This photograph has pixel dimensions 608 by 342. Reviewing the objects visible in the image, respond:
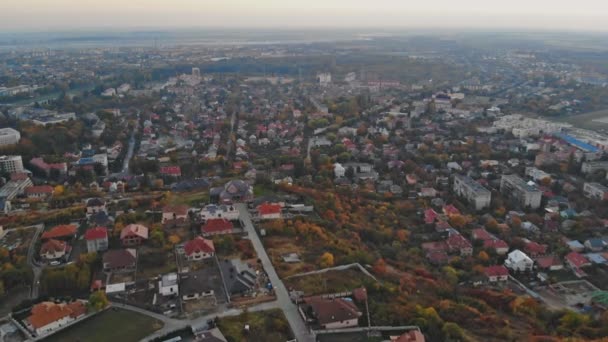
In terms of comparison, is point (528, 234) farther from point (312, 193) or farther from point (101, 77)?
point (101, 77)

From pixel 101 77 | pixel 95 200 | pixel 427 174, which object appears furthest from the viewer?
pixel 101 77

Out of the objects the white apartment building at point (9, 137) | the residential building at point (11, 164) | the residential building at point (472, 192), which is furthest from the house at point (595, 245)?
the white apartment building at point (9, 137)

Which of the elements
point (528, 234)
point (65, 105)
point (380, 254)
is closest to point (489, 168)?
point (528, 234)

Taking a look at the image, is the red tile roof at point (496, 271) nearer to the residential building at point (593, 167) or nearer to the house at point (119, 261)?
the house at point (119, 261)

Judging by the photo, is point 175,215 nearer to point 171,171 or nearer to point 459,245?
point 171,171

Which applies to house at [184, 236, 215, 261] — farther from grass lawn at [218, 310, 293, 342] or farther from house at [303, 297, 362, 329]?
house at [303, 297, 362, 329]

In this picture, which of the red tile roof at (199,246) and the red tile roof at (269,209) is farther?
the red tile roof at (269,209)

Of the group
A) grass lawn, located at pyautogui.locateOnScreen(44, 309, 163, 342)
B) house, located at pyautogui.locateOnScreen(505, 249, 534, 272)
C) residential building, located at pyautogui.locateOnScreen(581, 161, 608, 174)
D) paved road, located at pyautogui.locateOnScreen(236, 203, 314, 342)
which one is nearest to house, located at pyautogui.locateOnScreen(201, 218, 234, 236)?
paved road, located at pyautogui.locateOnScreen(236, 203, 314, 342)
